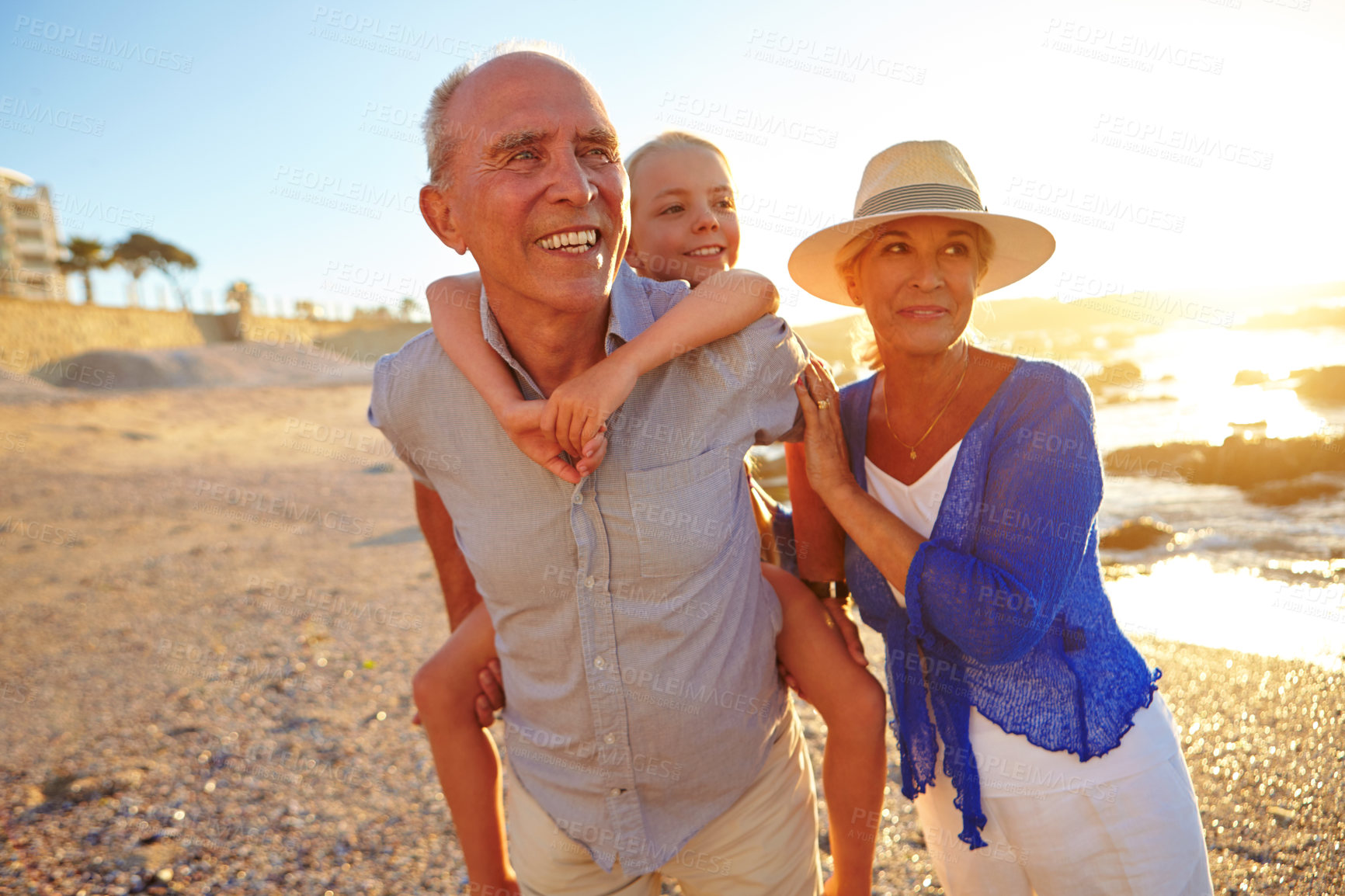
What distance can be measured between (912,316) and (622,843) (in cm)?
178

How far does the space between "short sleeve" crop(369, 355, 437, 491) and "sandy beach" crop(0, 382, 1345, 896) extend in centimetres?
238

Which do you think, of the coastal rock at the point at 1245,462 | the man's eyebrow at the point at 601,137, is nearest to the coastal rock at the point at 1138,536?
the coastal rock at the point at 1245,462

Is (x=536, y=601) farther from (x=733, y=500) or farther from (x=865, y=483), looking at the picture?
(x=865, y=483)

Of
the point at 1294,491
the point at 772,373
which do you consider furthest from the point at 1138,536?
the point at 772,373

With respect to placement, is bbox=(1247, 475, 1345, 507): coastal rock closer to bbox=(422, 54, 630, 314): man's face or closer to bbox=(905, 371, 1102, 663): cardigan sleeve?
bbox=(905, 371, 1102, 663): cardigan sleeve

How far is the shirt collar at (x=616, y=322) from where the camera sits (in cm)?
210

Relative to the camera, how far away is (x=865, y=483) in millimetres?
2555

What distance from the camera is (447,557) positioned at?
266 cm

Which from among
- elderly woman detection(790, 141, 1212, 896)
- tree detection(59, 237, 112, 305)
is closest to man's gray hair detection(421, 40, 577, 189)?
elderly woman detection(790, 141, 1212, 896)

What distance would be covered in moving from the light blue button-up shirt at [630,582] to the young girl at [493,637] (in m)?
0.10

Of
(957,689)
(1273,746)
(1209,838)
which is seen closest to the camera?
(957,689)

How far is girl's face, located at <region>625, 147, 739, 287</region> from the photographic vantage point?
11.6 ft

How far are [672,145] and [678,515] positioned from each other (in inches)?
92.4

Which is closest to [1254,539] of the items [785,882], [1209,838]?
[1209,838]
